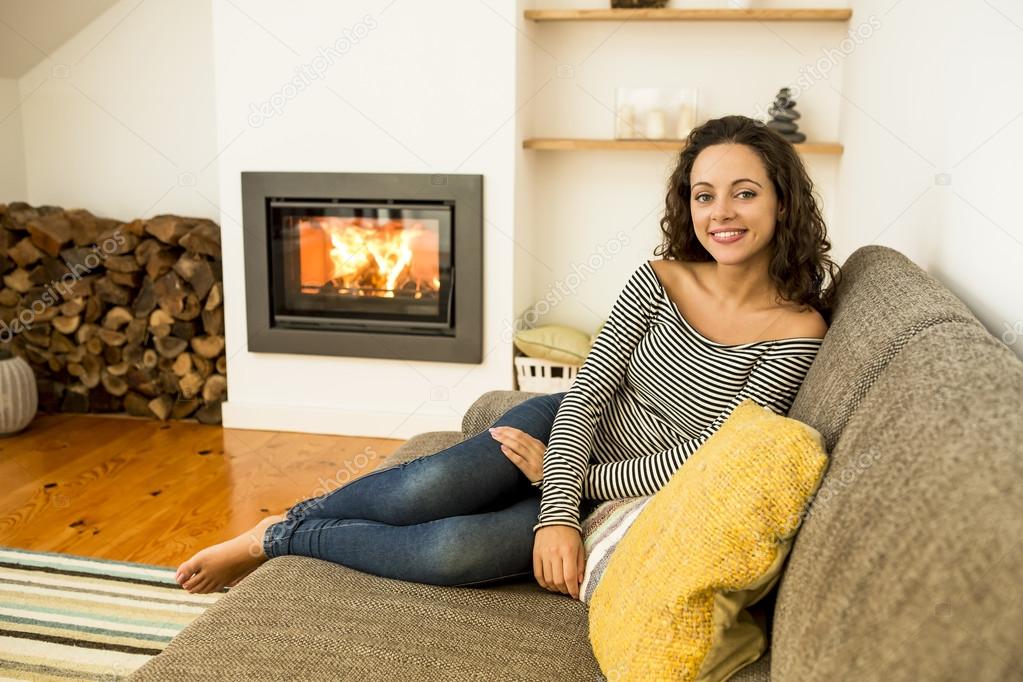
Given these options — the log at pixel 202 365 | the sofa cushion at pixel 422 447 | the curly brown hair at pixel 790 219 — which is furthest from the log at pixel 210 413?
the curly brown hair at pixel 790 219

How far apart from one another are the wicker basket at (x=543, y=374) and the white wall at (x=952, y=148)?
1.14 m

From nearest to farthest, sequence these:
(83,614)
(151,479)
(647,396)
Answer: (647,396) < (83,614) < (151,479)

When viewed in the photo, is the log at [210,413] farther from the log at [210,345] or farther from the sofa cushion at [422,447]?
the sofa cushion at [422,447]

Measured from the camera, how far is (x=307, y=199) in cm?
337

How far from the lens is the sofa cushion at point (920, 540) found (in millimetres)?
641

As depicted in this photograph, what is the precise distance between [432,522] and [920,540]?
35.1 inches

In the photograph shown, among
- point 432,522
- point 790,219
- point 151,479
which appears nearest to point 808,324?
point 790,219

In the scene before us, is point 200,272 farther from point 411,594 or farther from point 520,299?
point 411,594

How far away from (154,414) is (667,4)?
2.55 meters

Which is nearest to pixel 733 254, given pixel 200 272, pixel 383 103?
pixel 383 103

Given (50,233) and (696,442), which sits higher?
(50,233)

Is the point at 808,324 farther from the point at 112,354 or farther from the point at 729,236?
the point at 112,354

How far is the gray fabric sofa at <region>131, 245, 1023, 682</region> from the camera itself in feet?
2.17

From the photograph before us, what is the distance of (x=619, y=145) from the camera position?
3.24 meters
